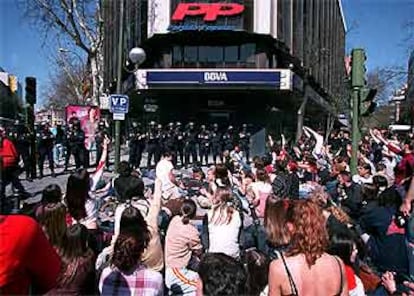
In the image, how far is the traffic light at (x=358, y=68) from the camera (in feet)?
30.8

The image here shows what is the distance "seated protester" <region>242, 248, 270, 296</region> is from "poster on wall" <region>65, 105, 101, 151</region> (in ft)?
50.7

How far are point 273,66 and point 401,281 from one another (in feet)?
107

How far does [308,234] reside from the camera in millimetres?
3496

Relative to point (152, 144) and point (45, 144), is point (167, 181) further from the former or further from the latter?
point (152, 144)

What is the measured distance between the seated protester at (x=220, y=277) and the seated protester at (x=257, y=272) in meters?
0.77

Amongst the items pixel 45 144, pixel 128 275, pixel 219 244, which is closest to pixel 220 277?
pixel 128 275

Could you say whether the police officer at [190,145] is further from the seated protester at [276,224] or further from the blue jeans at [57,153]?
the seated protester at [276,224]

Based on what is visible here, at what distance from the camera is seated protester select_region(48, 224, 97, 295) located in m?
4.01

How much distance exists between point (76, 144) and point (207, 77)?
16.9 metres

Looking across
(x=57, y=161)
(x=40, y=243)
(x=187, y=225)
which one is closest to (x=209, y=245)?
(x=187, y=225)

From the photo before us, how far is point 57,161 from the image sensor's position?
74.6ft

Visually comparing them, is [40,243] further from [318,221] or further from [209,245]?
[209,245]

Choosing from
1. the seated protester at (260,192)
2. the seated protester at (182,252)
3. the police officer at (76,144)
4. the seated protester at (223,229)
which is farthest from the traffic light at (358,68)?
the police officer at (76,144)

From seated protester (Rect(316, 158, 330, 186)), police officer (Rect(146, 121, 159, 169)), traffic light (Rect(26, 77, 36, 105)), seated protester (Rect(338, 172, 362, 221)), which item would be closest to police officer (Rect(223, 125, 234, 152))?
police officer (Rect(146, 121, 159, 169))
